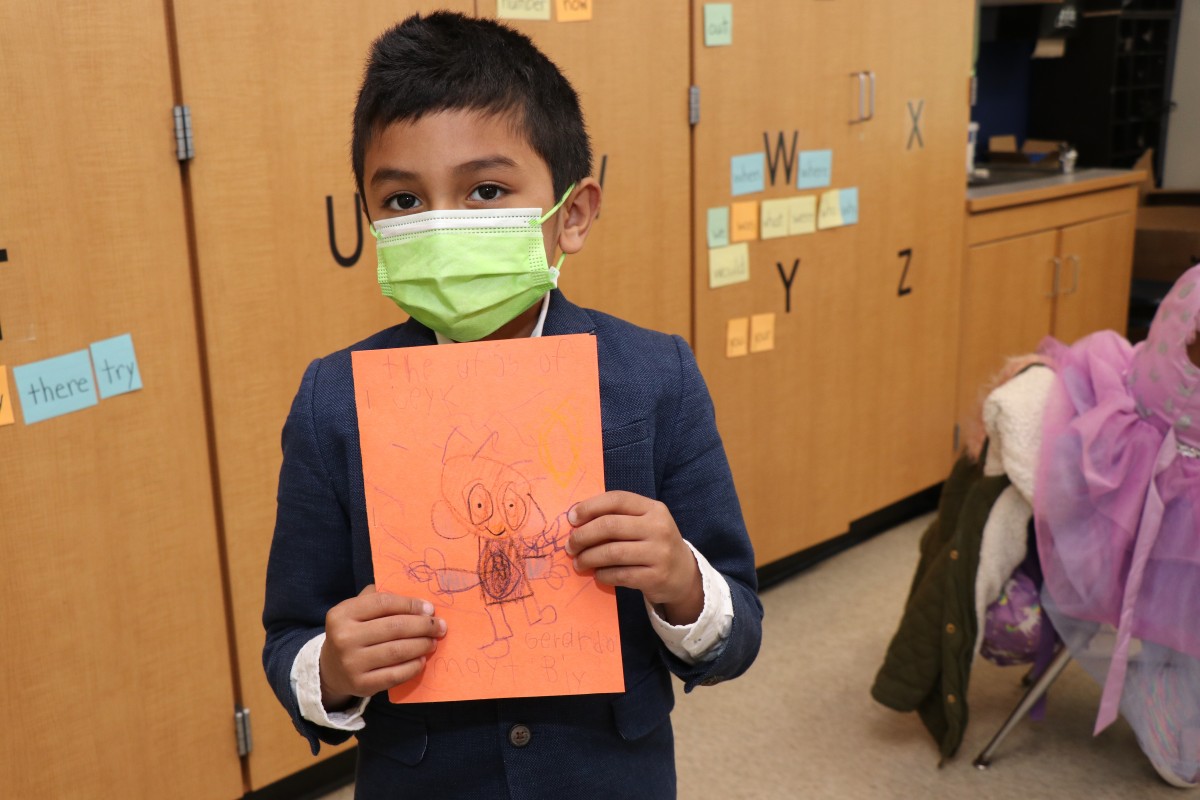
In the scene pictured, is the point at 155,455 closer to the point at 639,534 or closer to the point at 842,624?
the point at 639,534

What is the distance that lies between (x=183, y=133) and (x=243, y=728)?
1029 mm

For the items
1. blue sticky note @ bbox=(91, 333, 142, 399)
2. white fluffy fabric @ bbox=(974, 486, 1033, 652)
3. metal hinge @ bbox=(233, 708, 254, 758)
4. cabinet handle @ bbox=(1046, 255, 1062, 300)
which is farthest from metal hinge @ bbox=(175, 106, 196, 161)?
cabinet handle @ bbox=(1046, 255, 1062, 300)

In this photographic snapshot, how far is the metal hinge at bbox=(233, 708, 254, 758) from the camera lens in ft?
6.46

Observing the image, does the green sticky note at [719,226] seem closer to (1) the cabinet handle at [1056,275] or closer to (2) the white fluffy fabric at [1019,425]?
(2) the white fluffy fabric at [1019,425]

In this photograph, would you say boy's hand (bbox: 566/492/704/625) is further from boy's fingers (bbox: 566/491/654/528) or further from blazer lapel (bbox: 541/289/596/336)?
blazer lapel (bbox: 541/289/596/336)

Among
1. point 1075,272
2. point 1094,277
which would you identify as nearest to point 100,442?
point 1075,272

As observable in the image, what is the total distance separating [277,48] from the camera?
179 cm

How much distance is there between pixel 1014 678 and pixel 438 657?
2084 millimetres

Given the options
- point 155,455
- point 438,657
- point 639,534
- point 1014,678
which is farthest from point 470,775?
point 1014,678

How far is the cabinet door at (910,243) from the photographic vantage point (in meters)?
3.00

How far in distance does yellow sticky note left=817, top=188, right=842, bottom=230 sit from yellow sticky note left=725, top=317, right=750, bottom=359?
1.18ft

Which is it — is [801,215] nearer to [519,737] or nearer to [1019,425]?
[1019,425]

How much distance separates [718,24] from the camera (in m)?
2.51

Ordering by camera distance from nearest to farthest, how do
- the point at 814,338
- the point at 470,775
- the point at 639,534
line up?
the point at 639,534
the point at 470,775
the point at 814,338
